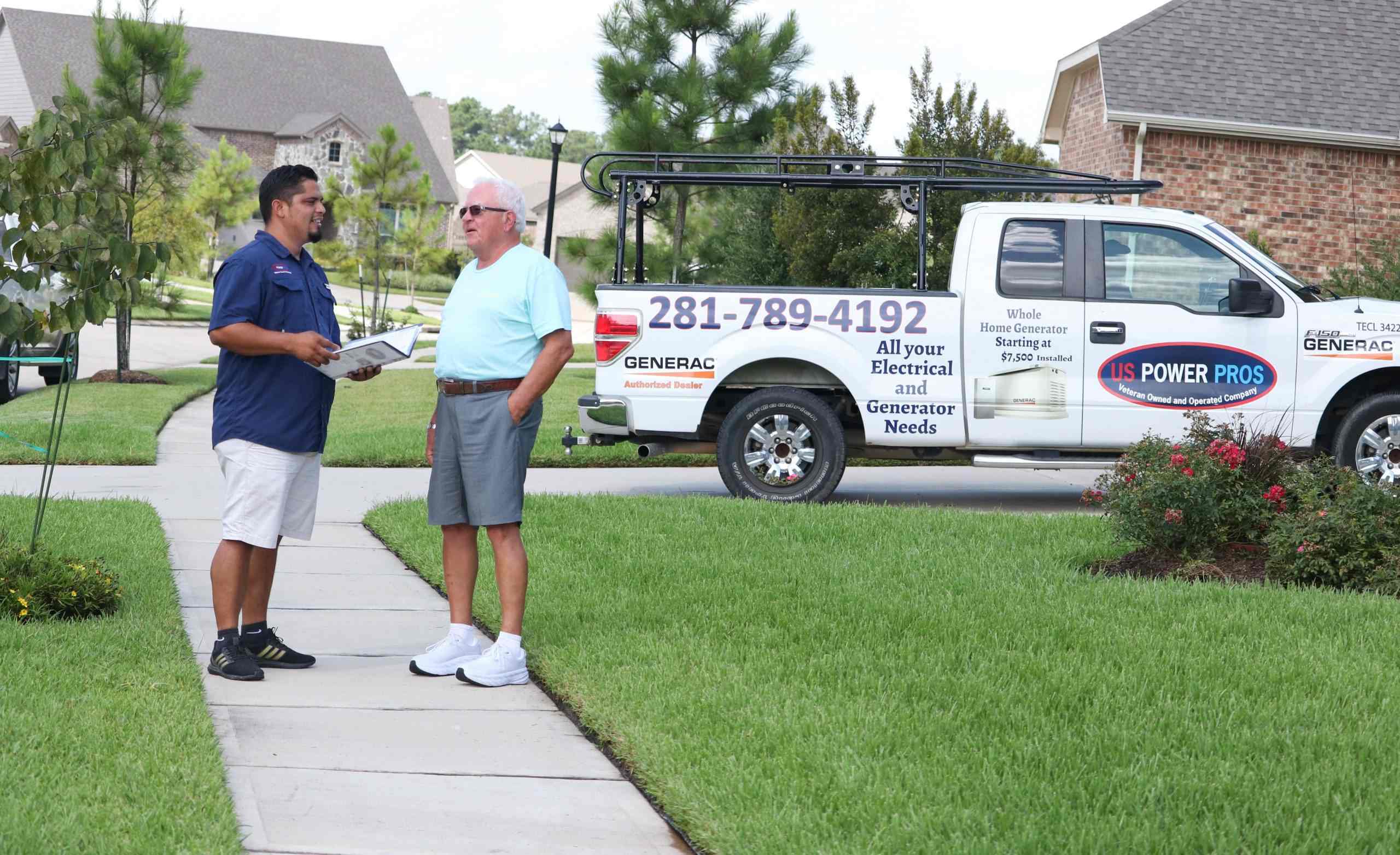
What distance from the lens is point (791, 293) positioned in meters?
9.81

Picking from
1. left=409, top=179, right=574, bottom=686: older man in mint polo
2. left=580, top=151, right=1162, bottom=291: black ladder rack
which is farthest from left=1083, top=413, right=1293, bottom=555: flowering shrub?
left=409, top=179, right=574, bottom=686: older man in mint polo

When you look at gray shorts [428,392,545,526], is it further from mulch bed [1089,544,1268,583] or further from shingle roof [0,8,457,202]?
shingle roof [0,8,457,202]

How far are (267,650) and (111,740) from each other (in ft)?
4.09

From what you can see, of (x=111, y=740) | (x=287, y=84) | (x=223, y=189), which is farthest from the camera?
(x=287, y=84)

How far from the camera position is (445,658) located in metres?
5.69

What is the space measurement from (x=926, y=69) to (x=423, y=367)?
1161 centimetres

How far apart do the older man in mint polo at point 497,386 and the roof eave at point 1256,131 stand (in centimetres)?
1468

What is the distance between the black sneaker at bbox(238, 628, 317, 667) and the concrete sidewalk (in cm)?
7

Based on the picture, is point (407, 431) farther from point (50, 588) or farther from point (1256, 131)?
point (1256, 131)

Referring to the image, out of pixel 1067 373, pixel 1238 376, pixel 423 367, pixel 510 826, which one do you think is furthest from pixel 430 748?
pixel 423 367

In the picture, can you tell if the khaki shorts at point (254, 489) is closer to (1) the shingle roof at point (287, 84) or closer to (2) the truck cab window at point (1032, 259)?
(2) the truck cab window at point (1032, 259)

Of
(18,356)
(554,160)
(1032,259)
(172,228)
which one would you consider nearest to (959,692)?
(1032,259)

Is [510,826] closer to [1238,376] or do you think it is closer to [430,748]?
[430,748]

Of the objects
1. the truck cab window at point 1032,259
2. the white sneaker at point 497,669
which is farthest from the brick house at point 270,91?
the white sneaker at point 497,669
